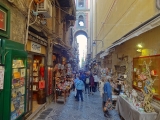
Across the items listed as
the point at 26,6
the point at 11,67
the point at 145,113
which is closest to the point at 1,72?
the point at 11,67

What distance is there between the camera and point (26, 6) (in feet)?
20.5

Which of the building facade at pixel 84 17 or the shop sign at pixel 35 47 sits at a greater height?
the building facade at pixel 84 17

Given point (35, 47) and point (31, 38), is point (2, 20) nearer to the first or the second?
point (31, 38)

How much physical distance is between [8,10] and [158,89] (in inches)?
209

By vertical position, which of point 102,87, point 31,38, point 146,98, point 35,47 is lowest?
point 102,87

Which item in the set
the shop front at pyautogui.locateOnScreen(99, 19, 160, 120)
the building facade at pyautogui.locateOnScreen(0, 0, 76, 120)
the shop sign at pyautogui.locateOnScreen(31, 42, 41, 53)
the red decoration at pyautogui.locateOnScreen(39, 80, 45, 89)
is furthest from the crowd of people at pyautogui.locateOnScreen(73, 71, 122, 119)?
the shop sign at pyautogui.locateOnScreen(31, 42, 41, 53)

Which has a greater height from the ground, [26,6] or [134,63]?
[26,6]

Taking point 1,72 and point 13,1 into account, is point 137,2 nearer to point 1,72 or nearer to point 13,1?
point 13,1

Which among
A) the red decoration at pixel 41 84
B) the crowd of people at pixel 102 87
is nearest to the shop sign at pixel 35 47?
the red decoration at pixel 41 84

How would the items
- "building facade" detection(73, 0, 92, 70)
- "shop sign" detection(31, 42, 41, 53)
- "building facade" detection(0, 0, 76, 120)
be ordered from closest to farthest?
"building facade" detection(0, 0, 76, 120)
"shop sign" detection(31, 42, 41, 53)
"building facade" detection(73, 0, 92, 70)

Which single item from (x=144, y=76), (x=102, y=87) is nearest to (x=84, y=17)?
(x=102, y=87)

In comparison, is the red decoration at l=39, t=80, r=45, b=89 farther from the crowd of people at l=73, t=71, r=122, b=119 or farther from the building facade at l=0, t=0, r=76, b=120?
the crowd of people at l=73, t=71, r=122, b=119

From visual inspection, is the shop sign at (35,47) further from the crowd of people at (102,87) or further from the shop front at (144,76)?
the shop front at (144,76)

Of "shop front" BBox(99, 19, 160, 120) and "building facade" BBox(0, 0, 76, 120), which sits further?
"shop front" BBox(99, 19, 160, 120)
